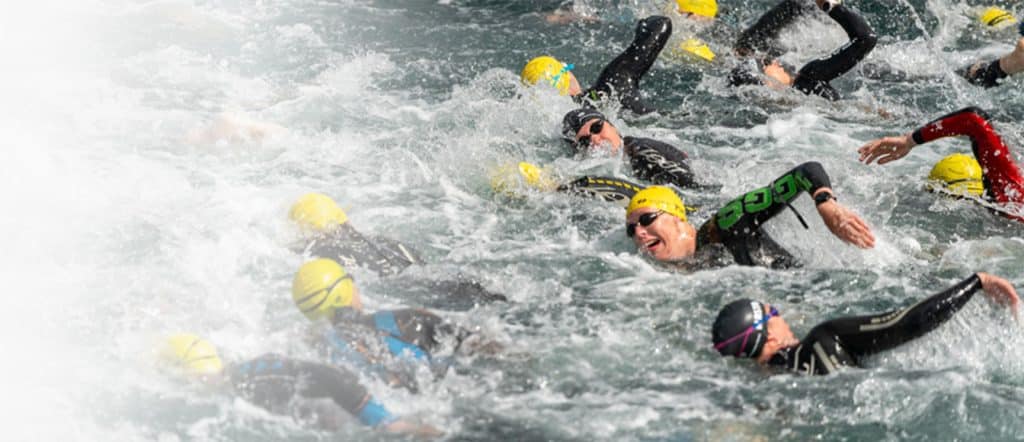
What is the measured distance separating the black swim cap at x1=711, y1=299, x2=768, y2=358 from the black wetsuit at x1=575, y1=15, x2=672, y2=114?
382 centimetres

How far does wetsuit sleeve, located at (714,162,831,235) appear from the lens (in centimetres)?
575

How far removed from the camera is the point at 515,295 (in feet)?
21.0

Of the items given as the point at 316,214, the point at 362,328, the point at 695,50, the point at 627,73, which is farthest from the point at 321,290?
the point at 695,50

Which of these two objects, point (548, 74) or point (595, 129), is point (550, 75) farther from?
point (595, 129)

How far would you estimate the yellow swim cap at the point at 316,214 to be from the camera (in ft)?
21.9

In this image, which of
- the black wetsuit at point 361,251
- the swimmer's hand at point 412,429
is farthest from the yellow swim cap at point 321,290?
the black wetsuit at point 361,251

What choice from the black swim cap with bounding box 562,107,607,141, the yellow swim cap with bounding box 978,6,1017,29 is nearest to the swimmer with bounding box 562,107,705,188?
the black swim cap with bounding box 562,107,607,141

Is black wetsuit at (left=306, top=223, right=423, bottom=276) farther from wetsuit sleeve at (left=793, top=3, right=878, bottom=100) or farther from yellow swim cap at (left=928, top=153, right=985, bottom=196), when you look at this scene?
wetsuit sleeve at (left=793, top=3, right=878, bottom=100)

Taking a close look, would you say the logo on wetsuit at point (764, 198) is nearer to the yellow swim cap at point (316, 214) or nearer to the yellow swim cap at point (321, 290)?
the yellow swim cap at point (321, 290)

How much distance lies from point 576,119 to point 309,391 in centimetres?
363

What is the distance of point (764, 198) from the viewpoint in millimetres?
5980

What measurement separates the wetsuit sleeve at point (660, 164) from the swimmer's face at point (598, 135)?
0.19m

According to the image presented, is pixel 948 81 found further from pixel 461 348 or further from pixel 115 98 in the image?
pixel 115 98

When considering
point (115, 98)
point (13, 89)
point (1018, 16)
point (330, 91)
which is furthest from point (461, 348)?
point (1018, 16)
